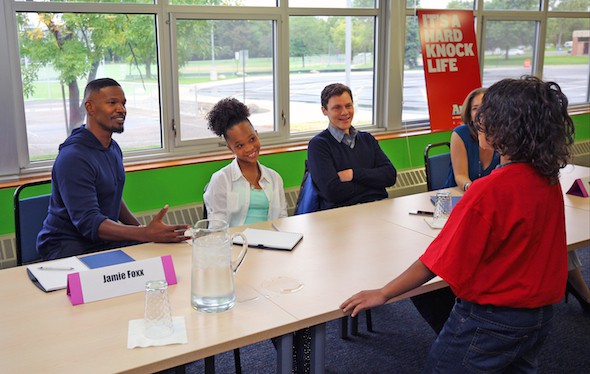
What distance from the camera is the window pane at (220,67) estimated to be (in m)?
3.99

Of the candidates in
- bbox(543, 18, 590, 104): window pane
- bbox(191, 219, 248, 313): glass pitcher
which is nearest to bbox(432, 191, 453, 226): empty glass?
bbox(191, 219, 248, 313): glass pitcher

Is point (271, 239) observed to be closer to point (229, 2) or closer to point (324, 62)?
point (229, 2)

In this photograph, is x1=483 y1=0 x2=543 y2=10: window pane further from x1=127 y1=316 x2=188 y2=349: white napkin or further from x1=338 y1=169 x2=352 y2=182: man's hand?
x1=127 y1=316 x2=188 y2=349: white napkin

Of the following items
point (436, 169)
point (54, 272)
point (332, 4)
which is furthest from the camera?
point (332, 4)

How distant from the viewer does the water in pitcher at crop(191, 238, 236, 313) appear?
1631mm

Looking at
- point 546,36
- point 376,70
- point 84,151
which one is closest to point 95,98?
point 84,151

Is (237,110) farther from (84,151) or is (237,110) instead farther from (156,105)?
(156,105)

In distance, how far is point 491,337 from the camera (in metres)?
1.55

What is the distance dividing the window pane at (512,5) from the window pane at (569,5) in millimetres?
261

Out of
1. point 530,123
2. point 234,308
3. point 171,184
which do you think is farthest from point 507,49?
point 234,308

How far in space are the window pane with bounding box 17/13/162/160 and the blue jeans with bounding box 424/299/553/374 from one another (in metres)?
2.80

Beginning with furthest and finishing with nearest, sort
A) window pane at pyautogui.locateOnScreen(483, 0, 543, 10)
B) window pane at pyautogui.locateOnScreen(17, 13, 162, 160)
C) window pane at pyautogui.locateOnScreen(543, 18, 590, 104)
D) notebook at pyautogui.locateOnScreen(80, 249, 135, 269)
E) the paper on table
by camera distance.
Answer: window pane at pyautogui.locateOnScreen(543, 18, 590, 104)
window pane at pyautogui.locateOnScreen(483, 0, 543, 10)
window pane at pyautogui.locateOnScreen(17, 13, 162, 160)
notebook at pyautogui.locateOnScreen(80, 249, 135, 269)
the paper on table

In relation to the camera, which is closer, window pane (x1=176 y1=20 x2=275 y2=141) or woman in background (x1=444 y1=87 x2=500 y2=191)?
woman in background (x1=444 y1=87 x2=500 y2=191)

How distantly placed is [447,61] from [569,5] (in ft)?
7.12
